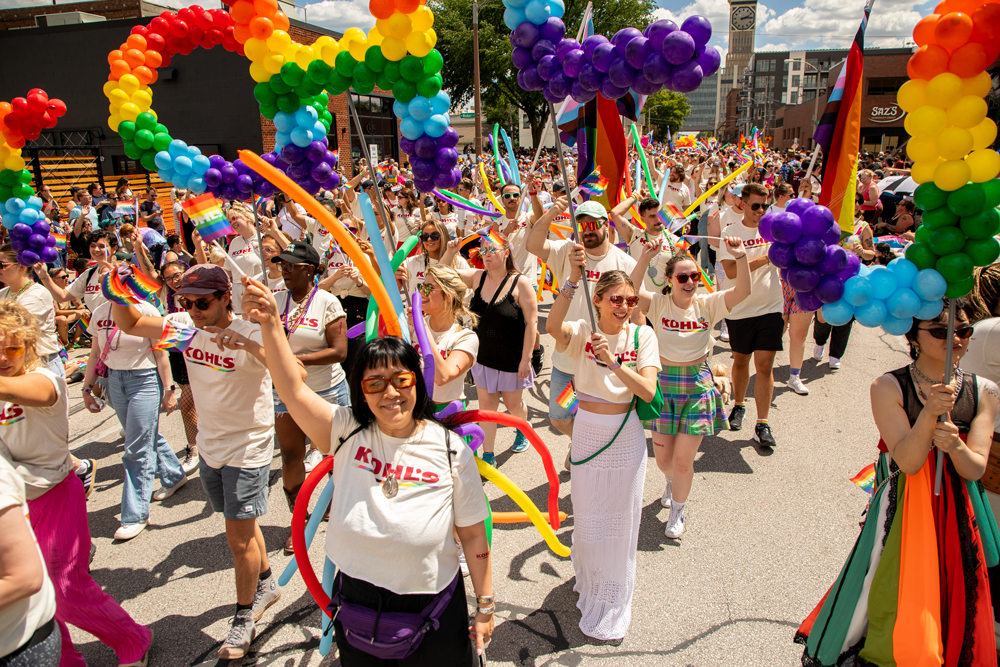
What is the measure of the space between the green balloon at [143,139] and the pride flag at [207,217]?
31.2 inches

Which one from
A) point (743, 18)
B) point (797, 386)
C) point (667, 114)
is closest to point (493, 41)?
point (797, 386)

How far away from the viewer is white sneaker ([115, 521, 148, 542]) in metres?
3.84

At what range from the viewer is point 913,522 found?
221cm

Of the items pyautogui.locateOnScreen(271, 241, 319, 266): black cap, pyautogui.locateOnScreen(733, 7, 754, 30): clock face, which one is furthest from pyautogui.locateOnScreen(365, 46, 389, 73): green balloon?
pyautogui.locateOnScreen(733, 7, 754, 30): clock face

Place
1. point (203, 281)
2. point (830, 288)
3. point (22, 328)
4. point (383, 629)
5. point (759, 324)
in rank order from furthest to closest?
point (759, 324), point (203, 281), point (22, 328), point (830, 288), point (383, 629)

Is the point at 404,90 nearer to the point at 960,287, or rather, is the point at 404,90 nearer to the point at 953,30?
the point at 953,30

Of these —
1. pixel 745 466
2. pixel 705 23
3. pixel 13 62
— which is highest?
pixel 13 62

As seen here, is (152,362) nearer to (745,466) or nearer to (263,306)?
(263,306)

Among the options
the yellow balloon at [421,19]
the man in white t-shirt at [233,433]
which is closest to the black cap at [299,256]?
Answer: the man in white t-shirt at [233,433]

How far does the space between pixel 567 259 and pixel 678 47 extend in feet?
6.99

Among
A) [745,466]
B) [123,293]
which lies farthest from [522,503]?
[745,466]

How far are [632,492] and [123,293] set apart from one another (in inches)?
104

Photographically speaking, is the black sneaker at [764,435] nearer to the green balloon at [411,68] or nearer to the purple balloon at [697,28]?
the purple balloon at [697,28]

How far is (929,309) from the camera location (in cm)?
213
